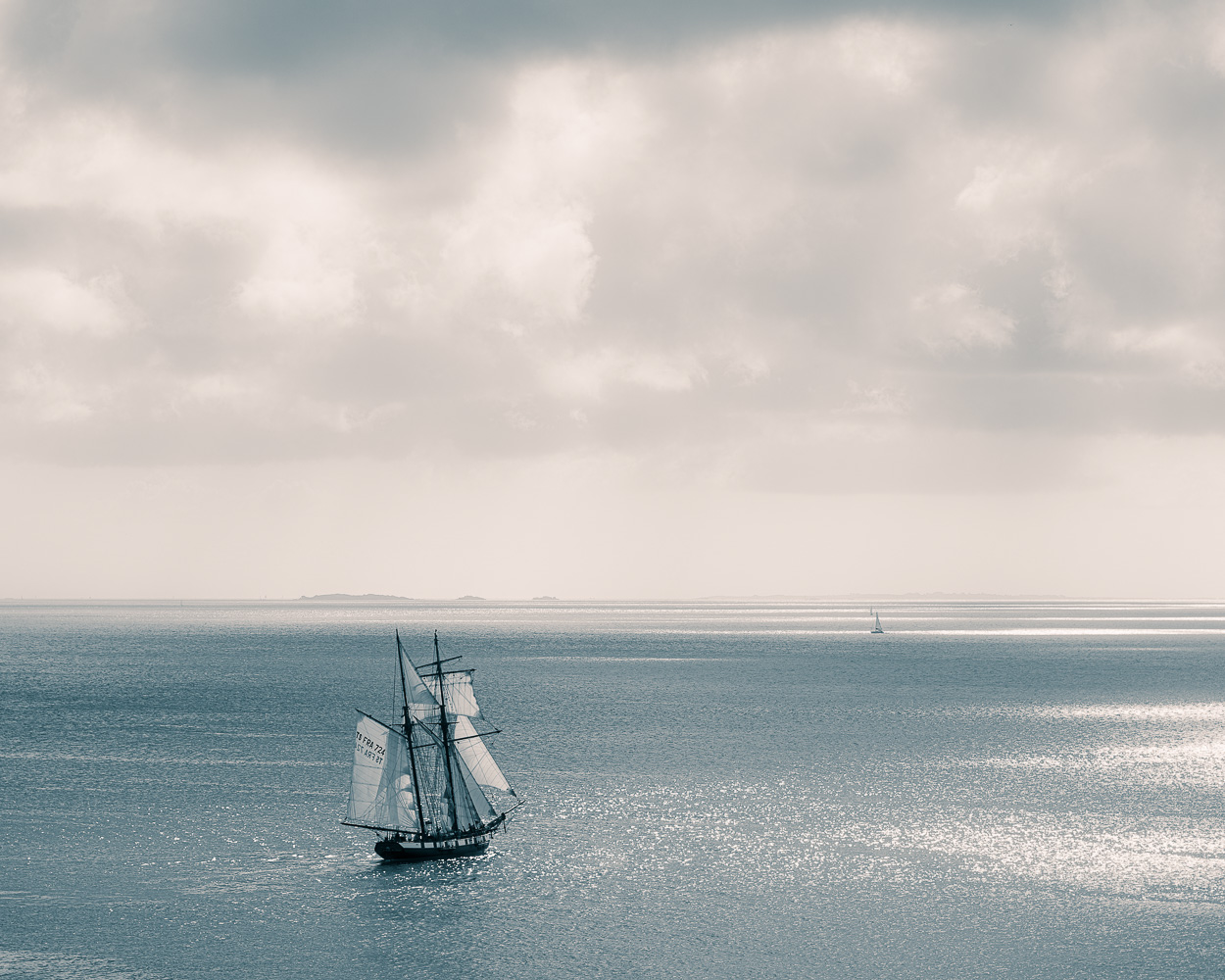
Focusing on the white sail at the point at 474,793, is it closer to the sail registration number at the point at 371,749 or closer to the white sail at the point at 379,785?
the white sail at the point at 379,785

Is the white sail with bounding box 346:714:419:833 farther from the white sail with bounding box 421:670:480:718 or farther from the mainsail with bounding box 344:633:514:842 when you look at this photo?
the white sail with bounding box 421:670:480:718

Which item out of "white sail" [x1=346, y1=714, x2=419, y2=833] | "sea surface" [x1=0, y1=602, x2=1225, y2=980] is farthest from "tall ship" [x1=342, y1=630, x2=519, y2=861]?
"sea surface" [x1=0, y1=602, x2=1225, y2=980]

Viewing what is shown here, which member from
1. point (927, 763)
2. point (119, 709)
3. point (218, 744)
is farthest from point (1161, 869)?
point (119, 709)

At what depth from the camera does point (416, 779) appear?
230 ft

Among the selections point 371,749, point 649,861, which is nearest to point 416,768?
point 371,749

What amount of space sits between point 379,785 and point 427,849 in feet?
14.8

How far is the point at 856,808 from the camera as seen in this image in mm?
79250

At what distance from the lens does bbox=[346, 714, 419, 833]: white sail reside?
67062mm

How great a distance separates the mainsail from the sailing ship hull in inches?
17.0

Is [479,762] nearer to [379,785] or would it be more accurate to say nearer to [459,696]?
[459,696]

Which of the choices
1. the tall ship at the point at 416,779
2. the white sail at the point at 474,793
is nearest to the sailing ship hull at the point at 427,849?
the tall ship at the point at 416,779

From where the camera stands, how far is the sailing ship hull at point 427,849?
64875 mm

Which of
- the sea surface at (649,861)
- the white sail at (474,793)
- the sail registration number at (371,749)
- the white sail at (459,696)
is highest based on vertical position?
the white sail at (459,696)

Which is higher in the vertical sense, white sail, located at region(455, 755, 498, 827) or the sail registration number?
the sail registration number
